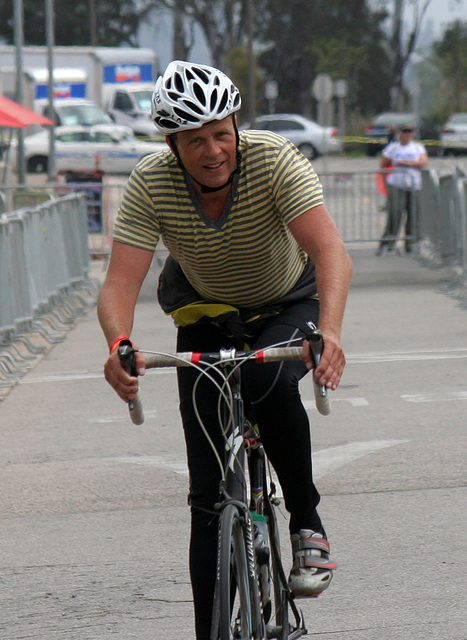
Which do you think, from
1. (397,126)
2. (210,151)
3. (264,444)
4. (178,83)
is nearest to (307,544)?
(264,444)

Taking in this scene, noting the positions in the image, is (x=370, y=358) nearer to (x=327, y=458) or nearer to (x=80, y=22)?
(x=327, y=458)

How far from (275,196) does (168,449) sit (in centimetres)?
356

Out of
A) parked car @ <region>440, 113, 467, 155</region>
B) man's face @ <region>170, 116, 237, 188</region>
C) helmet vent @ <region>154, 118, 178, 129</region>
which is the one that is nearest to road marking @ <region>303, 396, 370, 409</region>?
man's face @ <region>170, 116, 237, 188</region>

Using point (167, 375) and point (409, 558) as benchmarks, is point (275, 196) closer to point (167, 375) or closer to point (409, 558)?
point (409, 558)

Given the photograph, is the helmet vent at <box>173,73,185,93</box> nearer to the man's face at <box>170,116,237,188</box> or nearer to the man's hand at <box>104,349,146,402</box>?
the man's face at <box>170,116,237,188</box>

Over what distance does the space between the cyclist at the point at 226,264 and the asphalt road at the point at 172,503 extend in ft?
2.65

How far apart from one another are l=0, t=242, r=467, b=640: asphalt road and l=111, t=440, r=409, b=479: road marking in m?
0.02

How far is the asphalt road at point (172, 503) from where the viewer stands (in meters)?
4.55

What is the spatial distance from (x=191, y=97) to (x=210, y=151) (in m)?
0.19

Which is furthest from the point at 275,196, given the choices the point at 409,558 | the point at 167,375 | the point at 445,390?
the point at 167,375

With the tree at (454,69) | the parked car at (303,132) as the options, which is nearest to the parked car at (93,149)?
the parked car at (303,132)

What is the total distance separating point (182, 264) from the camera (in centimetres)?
400

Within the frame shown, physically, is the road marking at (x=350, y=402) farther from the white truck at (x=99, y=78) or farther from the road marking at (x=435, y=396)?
the white truck at (x=99, y=78)

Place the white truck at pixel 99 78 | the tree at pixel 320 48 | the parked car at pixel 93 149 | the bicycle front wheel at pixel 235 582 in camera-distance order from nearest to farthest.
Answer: the bicycle front wheel at pixel 235 582 → the parked car at pixel 93 149 → the white truck at pixel 99 78 → the tree at pixel 320 48
